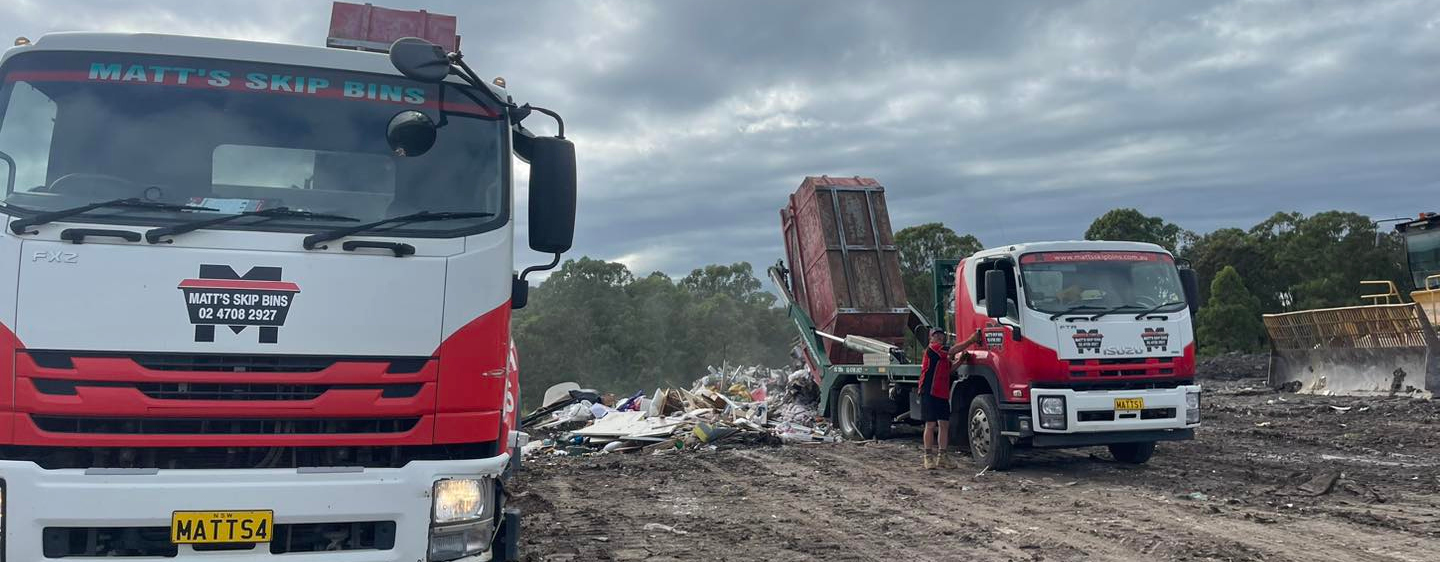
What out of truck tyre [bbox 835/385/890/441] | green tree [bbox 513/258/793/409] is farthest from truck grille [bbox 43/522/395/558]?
green tree [bbox 513/258/793/409]

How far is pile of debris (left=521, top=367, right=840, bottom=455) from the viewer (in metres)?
13.4

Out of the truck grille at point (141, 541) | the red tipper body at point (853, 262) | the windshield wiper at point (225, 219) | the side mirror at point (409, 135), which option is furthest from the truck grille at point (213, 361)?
the red tipper body at point (853, 262)

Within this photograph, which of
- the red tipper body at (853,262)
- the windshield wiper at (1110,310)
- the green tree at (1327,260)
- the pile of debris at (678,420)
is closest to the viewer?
the windshield wiper at (1110,310)

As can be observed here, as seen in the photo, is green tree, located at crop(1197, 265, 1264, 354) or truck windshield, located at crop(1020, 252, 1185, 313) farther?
green tree, located at crop(1197, 265, 1264, 354)

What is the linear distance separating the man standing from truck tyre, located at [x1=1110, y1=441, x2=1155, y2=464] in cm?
181

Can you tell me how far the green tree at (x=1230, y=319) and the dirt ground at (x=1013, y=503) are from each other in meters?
27.6

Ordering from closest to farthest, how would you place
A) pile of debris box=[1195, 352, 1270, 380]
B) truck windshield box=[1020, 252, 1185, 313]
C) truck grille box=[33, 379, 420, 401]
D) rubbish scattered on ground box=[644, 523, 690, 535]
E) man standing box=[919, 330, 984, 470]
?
truck grille box=[33, 379, 420, 401] < rubbish scattered on ground box=[644, 523, 690, 535] < truck windshield box=[1020, 252, 1185, 313] < man standing box=[919, 330, 984, 470] < pile of debris box=[1195, 352, 1270, 380]

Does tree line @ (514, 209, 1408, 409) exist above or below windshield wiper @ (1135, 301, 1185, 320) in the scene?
above

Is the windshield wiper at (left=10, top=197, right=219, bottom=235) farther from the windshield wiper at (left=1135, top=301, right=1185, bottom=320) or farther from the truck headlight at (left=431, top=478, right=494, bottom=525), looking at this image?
the windshield wiper at (left=1135, top=301, right=1185, bottom=320)

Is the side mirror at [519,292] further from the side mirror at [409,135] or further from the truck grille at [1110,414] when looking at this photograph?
the truck grille at [1110,414]

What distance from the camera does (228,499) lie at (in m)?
3.57

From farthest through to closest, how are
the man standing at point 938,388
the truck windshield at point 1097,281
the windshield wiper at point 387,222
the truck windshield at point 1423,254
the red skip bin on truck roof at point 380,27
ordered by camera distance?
the truck windshield at point 1423,254
the man standing at point 938,388
the truck windshield at point 1097,281
the red skip bin on truck roof at point 380,27
the windshield wiper at point 387,222

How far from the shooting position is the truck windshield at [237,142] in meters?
3.89

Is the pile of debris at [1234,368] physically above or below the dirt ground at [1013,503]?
above
